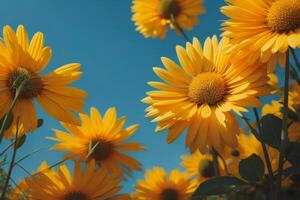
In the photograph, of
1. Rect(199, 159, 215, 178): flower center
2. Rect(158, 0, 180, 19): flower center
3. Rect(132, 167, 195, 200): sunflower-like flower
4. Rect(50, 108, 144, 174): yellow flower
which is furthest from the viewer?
Rect(158, 0, 180, 19): flower center

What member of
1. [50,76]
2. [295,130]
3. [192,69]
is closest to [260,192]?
[295,130]

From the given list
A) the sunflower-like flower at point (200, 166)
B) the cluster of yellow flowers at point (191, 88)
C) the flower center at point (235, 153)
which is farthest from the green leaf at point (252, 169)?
the sunflower-like flower at point (200, 166)

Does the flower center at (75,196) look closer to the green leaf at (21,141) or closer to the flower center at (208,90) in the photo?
the green leaf at (21,141)

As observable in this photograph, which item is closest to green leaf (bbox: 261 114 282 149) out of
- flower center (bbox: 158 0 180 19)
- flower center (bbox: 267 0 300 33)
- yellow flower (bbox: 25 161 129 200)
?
flower center (bbox: 267 0 300 33)

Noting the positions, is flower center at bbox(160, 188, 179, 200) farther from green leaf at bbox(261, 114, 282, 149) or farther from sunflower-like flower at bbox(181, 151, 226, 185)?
green leaf at bbox(261, 114, 282, 149)

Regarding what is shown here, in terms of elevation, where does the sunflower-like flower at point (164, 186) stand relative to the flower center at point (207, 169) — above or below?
below

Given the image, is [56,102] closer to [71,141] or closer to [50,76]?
[50,76]

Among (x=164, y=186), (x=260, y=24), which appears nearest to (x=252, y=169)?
(x=260, y=24)
